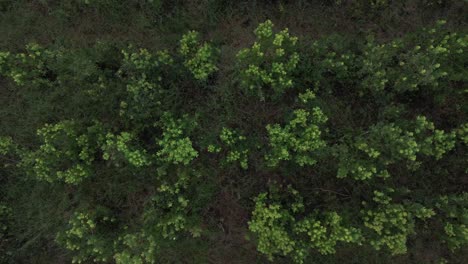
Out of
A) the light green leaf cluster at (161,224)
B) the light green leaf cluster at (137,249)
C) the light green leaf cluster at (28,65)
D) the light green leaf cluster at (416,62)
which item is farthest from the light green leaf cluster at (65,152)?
the light green leaf cluster at (416,62)

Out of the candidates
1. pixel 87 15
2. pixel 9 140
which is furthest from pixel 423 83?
pixel 9 140

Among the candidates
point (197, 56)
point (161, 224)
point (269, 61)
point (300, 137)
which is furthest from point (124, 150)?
point (300, 137)

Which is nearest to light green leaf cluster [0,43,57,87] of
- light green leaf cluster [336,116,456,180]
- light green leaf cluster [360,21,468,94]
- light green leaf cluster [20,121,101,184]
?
light green leaf cluster [20,121,101,184]

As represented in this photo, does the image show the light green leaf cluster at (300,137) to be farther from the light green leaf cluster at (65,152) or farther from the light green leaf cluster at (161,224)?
the light green leaf cluster at (65,152)

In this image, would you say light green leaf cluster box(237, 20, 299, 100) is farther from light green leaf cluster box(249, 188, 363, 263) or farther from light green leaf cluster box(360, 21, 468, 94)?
light green leaf cluster box(249, 188, 363, 263)

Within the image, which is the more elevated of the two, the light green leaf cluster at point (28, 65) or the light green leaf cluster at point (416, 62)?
the light green leaf cluster at point (416, 62)

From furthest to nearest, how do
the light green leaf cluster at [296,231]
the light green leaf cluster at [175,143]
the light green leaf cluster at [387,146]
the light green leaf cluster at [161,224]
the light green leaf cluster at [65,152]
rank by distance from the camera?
the light green leaf cluster at [65,152]
the light green leaf cluster at [175,143]
the light green leaf cluster at [161,224]
the light green leaf cluster at [296,231]
the light green leaf cluster at [387,146]
